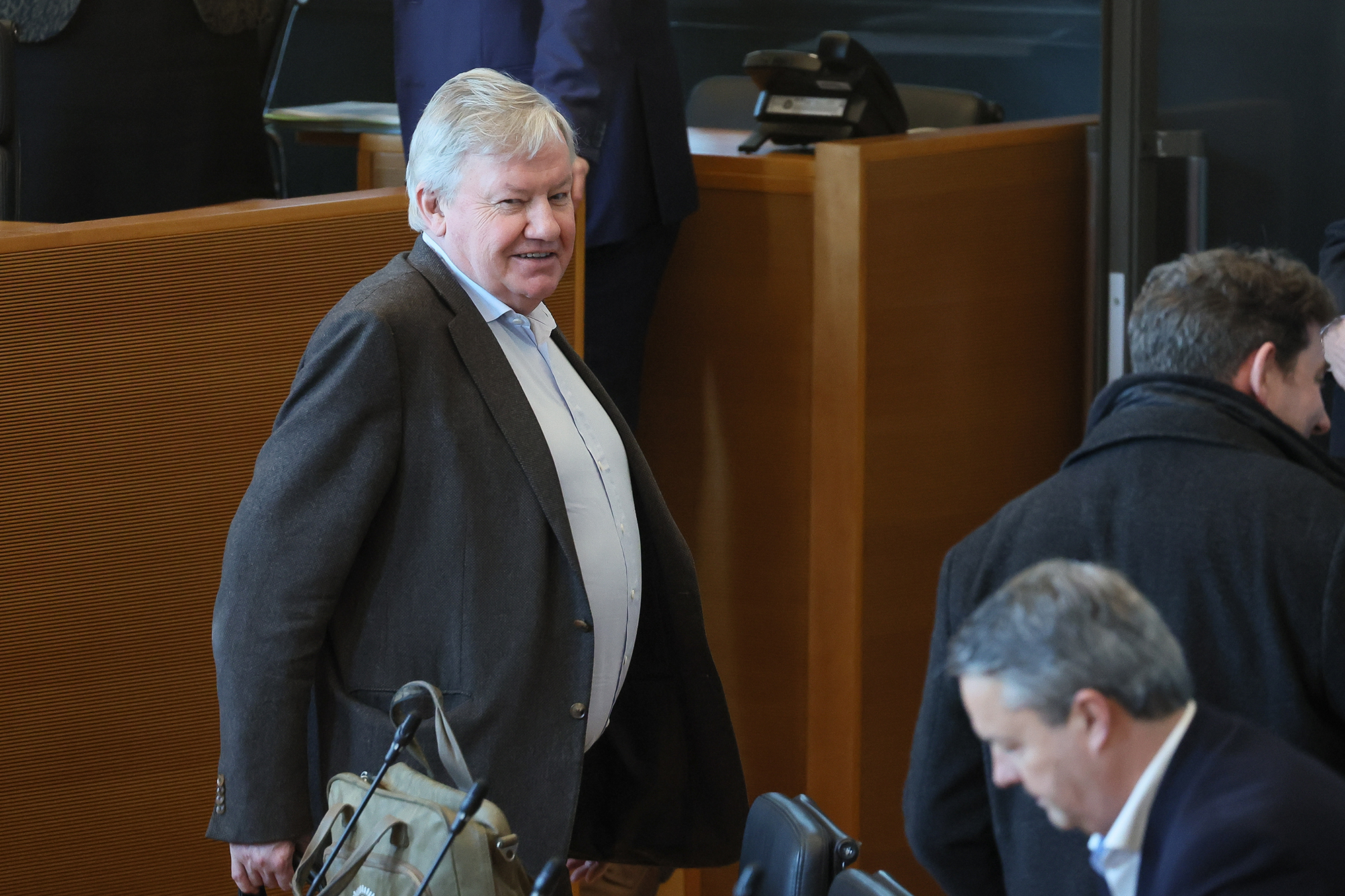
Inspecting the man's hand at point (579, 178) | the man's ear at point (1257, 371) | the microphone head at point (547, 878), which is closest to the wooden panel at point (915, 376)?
the man's hand at point (579, 178)

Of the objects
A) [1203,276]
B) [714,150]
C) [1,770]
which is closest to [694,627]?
[1203,276]

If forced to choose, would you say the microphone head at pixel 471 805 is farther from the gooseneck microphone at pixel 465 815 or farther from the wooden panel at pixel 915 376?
the wooden panel at pixel 915 376

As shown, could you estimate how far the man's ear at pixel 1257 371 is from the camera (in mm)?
2029

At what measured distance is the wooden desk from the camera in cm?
349

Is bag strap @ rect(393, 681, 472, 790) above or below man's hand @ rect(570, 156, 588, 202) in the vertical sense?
below

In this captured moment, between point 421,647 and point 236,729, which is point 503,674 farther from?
point 236,729

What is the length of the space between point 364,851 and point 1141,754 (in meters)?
0.85

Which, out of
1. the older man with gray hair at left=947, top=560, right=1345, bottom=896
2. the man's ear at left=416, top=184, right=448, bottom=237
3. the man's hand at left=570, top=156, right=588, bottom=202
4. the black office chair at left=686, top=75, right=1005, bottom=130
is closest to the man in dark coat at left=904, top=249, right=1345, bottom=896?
the older man with gray hair at left=947, top=560, right=1345, bottom=896

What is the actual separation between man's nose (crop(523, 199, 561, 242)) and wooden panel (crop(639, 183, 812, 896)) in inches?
54.1

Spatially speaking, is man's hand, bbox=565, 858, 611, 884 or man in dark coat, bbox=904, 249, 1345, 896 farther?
man's hand, bbox=565, 858, 611, 884

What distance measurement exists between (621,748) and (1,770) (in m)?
0.99

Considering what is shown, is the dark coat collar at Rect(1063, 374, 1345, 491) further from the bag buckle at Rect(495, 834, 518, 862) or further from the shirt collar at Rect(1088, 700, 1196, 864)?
the bag buckle at Rect(495, 834, 518, 862)

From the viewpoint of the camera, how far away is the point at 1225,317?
2.04 metres

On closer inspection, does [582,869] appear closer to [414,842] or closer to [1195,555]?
[414,842]
